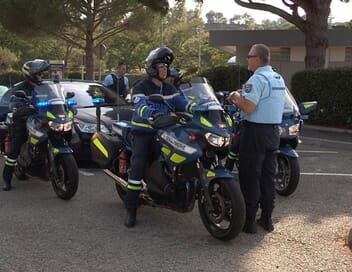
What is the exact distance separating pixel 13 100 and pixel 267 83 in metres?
3.66

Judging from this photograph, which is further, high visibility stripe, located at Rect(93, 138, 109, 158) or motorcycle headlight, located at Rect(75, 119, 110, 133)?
motorcycle headlight, located at Rect(75, 119, 110, 133)

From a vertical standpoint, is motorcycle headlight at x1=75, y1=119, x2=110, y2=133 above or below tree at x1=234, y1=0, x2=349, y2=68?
below

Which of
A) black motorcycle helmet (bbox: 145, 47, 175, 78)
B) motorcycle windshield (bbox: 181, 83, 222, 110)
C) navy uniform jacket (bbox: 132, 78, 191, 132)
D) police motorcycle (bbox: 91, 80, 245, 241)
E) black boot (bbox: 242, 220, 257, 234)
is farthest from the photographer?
black motorcycle helmet (bbox: 145, 47, 175, 78)

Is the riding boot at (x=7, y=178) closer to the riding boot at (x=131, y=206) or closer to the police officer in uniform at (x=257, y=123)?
the riding boot at (x=131, y=206)

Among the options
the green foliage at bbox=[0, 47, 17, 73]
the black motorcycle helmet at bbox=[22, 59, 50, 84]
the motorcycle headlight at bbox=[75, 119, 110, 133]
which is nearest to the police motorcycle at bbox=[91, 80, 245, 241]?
the black motorcycle helmet at bbox=[22, 59, 50, 84]

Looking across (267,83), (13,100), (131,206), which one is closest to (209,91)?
(267,83)

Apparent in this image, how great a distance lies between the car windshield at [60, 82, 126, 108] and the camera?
32.0 feet

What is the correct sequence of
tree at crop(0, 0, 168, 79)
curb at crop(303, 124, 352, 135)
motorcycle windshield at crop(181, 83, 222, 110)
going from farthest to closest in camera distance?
1. tree at crop(0, 0, 168, 79)
2. curb at crop(303, 124, 352, 135)
3. motorcycle windshield at crop(181, 83, 222, 110)

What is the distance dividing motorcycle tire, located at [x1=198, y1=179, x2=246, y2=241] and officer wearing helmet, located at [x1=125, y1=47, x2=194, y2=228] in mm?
774

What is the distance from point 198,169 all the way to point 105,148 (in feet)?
5.06

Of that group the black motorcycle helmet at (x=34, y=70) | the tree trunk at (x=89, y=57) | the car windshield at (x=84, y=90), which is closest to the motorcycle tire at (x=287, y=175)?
the black motorcycle helmet at (x=34, y=70)

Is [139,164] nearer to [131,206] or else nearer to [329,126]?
[131,206]

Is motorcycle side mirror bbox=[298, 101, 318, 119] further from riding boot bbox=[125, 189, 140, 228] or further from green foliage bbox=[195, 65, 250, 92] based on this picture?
green foliage bbox=[195, 65, 250, 92]

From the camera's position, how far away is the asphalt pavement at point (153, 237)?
4.59 m
